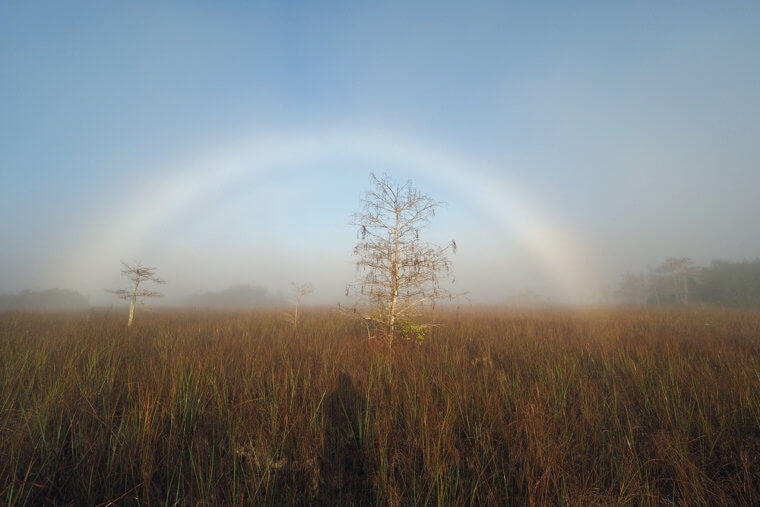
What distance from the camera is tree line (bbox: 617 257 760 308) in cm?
3197

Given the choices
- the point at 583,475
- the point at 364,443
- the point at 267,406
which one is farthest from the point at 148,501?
the point at 583,475

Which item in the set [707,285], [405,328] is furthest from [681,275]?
[405,328]

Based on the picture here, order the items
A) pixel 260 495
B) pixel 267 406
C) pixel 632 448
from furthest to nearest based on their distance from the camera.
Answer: pixel 267 406 < pixel 632 448 < pixel 260 495

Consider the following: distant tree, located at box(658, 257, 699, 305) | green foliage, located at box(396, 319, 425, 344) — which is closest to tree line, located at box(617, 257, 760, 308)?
distant tree, located at box(658, 257, 699, 305)

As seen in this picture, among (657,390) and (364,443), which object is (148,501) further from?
(657,390)

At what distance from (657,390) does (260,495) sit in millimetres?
5253

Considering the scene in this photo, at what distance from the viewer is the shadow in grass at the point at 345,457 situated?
1999 mm

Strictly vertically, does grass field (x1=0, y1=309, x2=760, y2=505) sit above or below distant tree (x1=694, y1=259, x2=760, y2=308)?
below

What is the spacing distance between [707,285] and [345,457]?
199 feet

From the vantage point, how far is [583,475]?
2.07m

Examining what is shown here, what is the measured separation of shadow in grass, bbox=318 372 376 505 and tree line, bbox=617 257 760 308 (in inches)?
1914

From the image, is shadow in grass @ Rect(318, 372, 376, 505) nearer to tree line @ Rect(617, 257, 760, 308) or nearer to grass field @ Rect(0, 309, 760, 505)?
grass field @ Rect(0, 309, 760, 505)

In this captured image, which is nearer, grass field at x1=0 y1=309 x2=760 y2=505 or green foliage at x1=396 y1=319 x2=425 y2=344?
grass field at x1=0 y1=309 x2=760 y2=505

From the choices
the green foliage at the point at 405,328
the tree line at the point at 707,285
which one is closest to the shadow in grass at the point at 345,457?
the green foliage at the point at 405,328
